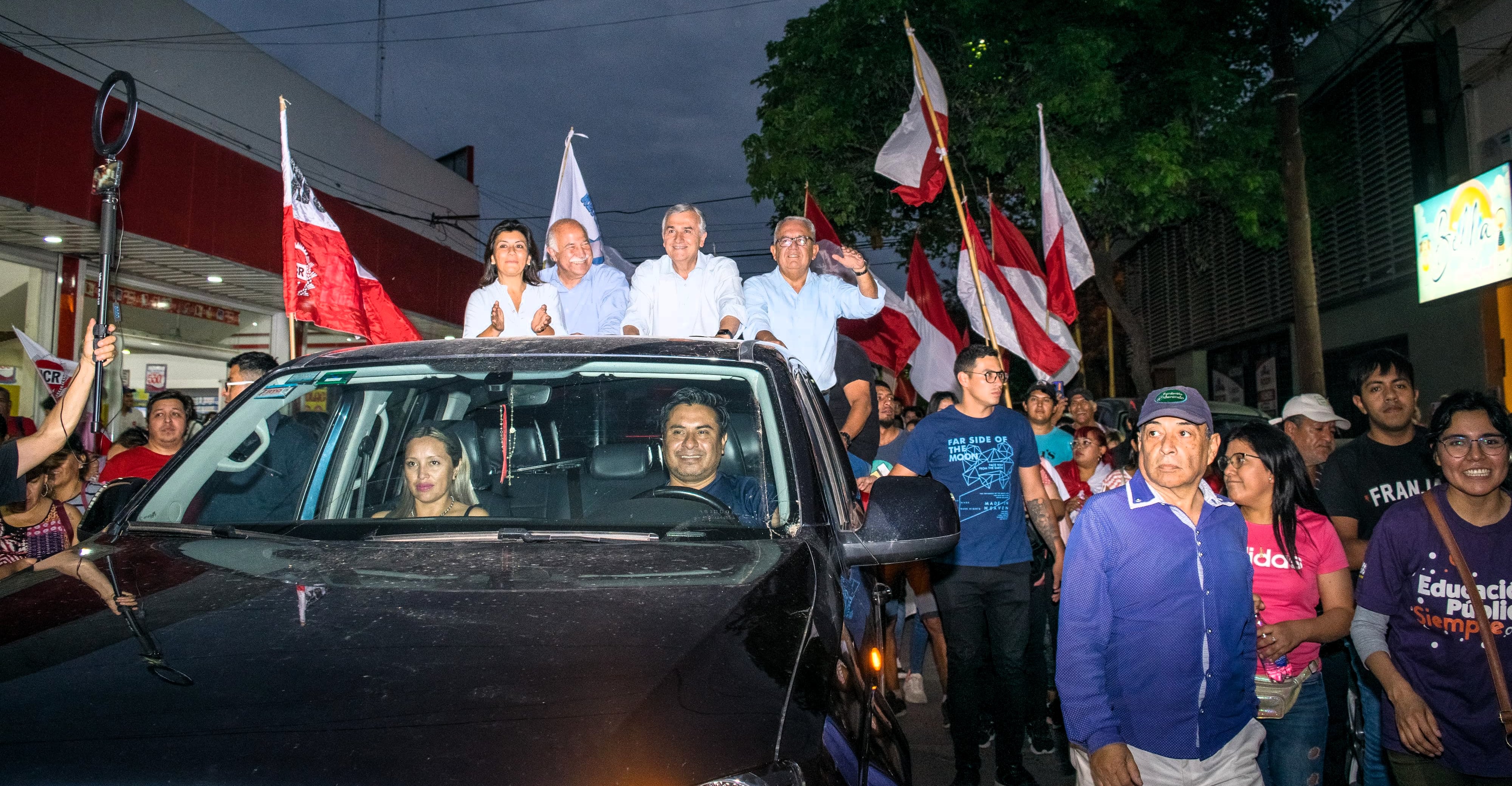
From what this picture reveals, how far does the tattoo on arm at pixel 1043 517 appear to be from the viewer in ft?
18.5

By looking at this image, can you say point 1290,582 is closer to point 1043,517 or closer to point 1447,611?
point 1447,611

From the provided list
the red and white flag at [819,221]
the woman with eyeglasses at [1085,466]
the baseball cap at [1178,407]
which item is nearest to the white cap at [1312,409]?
the woman with eyeglasses at [1085,466]

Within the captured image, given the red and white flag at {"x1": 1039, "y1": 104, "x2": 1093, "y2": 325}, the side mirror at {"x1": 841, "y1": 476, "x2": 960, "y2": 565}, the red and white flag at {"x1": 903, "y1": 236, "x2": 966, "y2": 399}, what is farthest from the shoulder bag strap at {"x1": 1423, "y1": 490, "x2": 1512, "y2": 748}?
the red and white flag at {"x1": 903, "y1": 236, "x2": 966, "y2": 399}

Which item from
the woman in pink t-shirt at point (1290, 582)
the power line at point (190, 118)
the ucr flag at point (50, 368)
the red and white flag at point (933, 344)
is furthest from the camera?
the power line at point (190, 118)

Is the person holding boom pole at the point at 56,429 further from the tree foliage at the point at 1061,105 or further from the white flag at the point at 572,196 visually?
the tree foliage at the point at 1061,105

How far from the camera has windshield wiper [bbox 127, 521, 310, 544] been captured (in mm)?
2586

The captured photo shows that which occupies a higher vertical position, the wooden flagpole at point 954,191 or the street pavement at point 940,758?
the wooden flagpole at point 954,191

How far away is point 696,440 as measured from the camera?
321 centimetres

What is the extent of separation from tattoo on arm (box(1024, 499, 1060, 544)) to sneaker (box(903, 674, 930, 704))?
2.00m

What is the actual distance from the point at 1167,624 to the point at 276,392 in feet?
8.75

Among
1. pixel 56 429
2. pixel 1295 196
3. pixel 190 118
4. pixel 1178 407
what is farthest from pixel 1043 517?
pixel 190 118

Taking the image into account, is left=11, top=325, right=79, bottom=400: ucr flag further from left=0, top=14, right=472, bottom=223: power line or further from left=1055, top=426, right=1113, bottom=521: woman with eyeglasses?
left=1055, top=426, right=1113, bottom=521: woman with eyeglasses

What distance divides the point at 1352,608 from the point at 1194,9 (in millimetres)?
15493

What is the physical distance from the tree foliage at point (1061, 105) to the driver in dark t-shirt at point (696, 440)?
46.1ft
